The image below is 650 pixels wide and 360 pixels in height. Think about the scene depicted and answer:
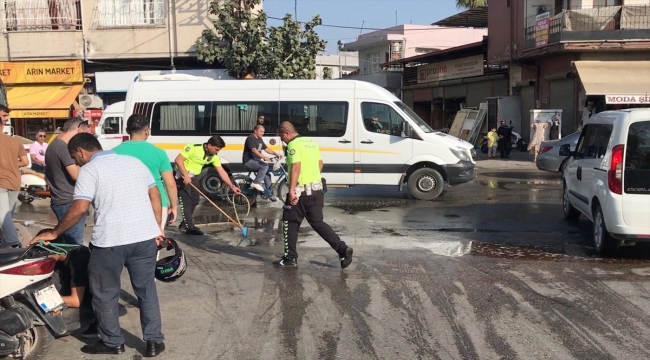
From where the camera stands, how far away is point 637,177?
762 cm

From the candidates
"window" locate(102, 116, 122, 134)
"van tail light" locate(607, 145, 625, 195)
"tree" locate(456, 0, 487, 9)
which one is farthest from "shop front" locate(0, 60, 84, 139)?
"tree" locate(456, 0, 487, 9)

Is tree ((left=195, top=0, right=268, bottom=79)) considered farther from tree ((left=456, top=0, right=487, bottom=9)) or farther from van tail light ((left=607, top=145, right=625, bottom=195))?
tree ((left=456, top=0, right=487, bottom=9))

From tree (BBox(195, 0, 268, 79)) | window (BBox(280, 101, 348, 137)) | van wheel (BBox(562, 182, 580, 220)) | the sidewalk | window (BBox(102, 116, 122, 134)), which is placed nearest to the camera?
van wheel (BBox(562, 182, 580, 220))

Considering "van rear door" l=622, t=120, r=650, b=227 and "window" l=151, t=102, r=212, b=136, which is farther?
"window" l=151, t=102, r=212, b=136

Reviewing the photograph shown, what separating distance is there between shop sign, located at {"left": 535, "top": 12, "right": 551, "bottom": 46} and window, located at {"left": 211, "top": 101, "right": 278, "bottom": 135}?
558 inches

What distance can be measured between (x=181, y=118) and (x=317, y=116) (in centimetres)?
291

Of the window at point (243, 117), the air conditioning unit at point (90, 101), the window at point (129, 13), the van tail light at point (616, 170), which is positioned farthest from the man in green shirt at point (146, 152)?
the air conditioning unit at point (90, 101)

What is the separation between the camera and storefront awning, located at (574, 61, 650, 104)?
71.8 feet

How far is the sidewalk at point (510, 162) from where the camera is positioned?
2223 cm

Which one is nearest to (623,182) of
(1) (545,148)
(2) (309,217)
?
(2) (309,217)

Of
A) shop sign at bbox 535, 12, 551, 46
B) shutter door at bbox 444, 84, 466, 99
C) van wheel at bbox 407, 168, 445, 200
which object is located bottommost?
van wheel at bbox 407, 168, 445, 200

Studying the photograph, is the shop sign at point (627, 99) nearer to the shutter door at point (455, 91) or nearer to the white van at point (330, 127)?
the white van at point (330, 127)

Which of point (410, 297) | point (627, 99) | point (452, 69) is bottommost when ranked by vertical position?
point (410, 297)

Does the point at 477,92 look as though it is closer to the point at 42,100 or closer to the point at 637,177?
the point at 42,100
